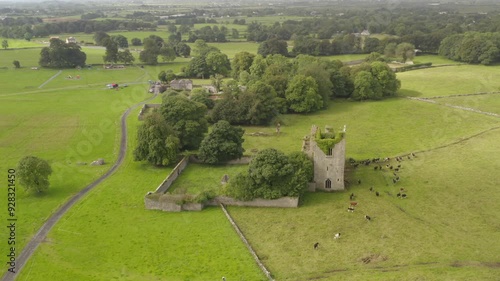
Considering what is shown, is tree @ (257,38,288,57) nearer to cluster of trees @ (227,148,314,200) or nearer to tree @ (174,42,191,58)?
tree @ (174,42,191,58)

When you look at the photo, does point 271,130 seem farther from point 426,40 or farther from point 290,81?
point 426,40

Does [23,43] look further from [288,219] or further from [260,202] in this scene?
[288,219]

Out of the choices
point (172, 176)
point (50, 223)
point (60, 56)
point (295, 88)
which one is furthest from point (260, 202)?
point (60, 56)

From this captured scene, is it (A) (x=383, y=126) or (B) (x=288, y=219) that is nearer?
(B) (x=288, y=219)

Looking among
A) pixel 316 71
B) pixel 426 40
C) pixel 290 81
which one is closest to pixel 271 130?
pixel 290 81

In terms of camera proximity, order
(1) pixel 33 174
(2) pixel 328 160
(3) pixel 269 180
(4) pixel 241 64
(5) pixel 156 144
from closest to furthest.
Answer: (3) pixel 269 180 → (1) pixel 33 174 → (2) pixel 328 160 → (5) pixel 156 144 → (4) pixel 241 64
